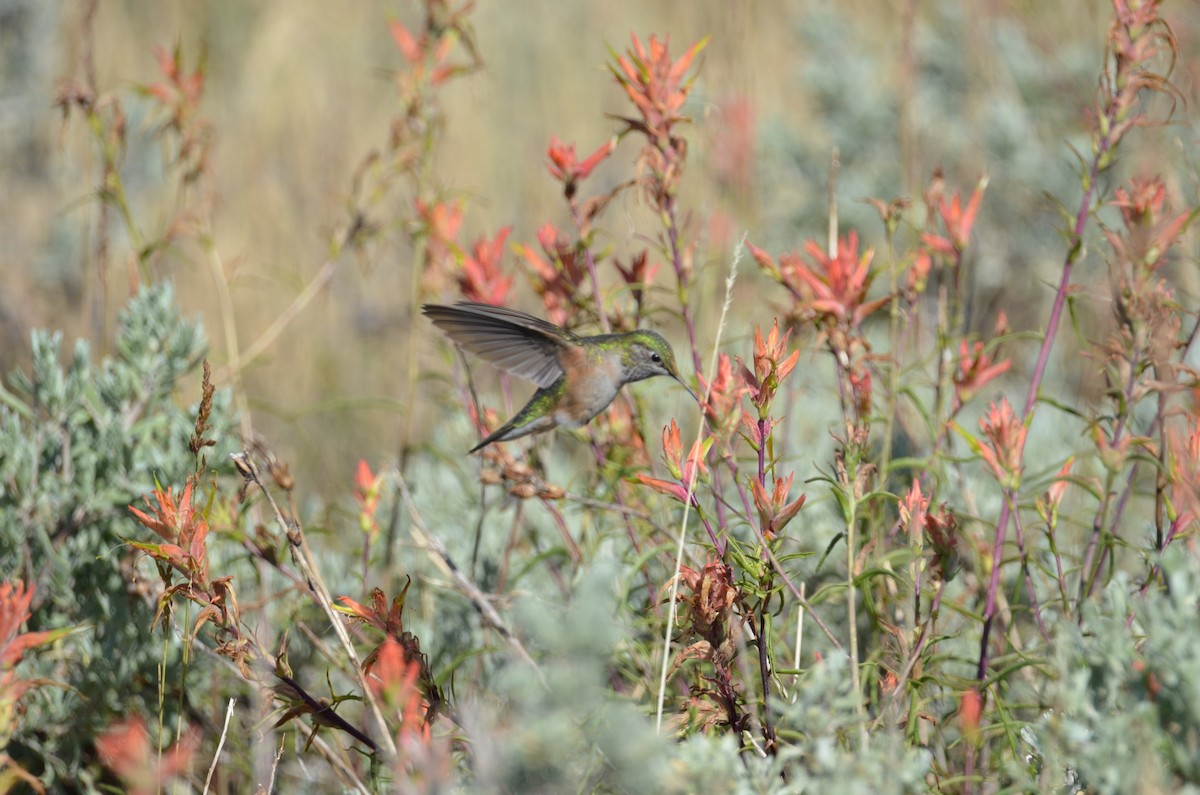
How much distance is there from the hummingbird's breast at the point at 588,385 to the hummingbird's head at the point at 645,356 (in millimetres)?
21

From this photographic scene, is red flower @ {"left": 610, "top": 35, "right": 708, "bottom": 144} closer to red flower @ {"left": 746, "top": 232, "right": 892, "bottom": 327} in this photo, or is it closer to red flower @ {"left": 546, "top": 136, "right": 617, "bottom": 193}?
red flower @ {"left": 546, "top": 136, "right": 617, "bottom": 193}

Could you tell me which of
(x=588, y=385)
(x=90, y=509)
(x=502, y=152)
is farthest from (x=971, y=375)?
(x=502, y=152)

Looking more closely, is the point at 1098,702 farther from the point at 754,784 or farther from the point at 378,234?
the point at 378,234

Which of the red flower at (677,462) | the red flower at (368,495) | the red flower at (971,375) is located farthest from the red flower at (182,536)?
the red flower at (971,375)

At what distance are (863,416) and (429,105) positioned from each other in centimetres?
127

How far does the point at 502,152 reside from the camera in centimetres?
591

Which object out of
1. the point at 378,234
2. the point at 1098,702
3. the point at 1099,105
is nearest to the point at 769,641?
the point at 1098,702

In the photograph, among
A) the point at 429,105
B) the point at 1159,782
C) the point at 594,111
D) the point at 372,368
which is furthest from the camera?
the point at 594,111

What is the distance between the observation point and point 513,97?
21.0ft

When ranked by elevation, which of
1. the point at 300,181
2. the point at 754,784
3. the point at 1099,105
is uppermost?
the point at 300,181

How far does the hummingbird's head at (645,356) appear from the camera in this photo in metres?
1.96

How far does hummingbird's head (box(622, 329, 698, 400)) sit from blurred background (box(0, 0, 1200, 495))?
1.13 meters

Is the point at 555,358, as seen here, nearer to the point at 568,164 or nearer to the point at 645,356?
the point at 645,356

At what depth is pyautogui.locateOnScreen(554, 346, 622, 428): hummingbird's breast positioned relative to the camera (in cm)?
201
